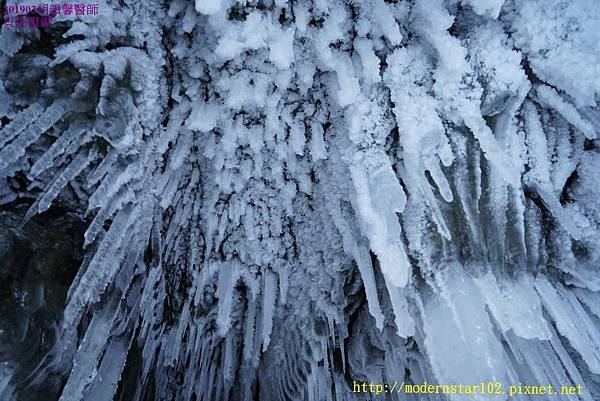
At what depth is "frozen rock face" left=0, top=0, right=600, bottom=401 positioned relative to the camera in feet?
4.92

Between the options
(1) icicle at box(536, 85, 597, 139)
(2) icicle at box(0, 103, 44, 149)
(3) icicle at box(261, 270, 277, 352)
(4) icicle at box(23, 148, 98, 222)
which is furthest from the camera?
(3) icicle at box(261, 270, 277, 352)

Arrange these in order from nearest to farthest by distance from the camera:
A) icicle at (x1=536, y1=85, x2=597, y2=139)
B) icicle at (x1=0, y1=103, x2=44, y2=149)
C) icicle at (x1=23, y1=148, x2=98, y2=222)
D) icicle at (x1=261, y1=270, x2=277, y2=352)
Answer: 1. icicle at (x1=0, y1=103, x2=44, y2=149)
2. icicle at (x1=23, y1=148, x2=98, y2=222)
3. icicle at (x1=536, y1=85, x2=597, y2=139)
4. icicle at (x1=261, y1=270, x2=277, y2=352)

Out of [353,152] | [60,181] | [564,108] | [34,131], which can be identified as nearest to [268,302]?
[353,152]

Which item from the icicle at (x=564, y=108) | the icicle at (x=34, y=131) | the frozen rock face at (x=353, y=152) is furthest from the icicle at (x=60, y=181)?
the icicle at (x=564, y=108)

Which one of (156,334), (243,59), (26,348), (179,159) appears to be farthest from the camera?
(156,334)

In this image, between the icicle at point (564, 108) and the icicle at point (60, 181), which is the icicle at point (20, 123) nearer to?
the icicle at point (60, 181)

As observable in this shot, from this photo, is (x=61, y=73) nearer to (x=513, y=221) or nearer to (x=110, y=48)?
(x=110, y=48)

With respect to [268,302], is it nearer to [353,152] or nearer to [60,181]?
[353,152]

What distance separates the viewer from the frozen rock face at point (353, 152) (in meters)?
1.50

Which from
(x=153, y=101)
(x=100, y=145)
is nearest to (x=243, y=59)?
(x=153, y=101)

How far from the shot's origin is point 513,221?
1.72m

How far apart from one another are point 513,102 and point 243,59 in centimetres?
126

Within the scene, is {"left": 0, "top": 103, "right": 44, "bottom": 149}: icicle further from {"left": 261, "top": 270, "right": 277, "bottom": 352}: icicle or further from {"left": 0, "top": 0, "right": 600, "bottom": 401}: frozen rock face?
{"left": 261, "top": 270, "right": 277, "bottom": 352}: icicle

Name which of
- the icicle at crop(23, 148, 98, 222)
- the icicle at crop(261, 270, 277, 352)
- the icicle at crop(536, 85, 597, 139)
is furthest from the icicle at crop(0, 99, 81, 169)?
the icicle at crop(536, 85, 597, 139)
